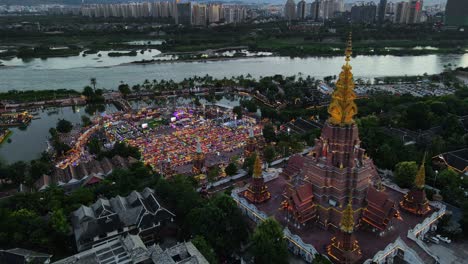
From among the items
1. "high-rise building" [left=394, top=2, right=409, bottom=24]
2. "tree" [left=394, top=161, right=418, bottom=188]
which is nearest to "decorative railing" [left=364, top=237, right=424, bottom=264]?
"tree" [left=394, top=161, right=418, bottom=188]

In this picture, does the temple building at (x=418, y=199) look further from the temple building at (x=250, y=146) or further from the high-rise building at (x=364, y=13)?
the high-rise building at (x=364, y=13)

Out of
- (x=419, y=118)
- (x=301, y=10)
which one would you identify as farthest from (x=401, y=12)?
(x=419, y=118)

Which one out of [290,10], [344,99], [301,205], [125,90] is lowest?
[125,90]

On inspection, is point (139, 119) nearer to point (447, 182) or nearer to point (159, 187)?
point (159, 187)

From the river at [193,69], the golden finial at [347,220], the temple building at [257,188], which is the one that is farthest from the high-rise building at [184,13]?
the golden finial at [347,220]

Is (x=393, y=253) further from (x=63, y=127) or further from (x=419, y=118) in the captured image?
(x=63, y=127)

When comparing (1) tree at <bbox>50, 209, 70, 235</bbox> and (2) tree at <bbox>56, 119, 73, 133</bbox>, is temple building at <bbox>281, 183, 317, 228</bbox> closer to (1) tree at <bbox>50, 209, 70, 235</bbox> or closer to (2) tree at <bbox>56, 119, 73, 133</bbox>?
(1) tree at <bbox>50, 209, 70, 235</bbox>
